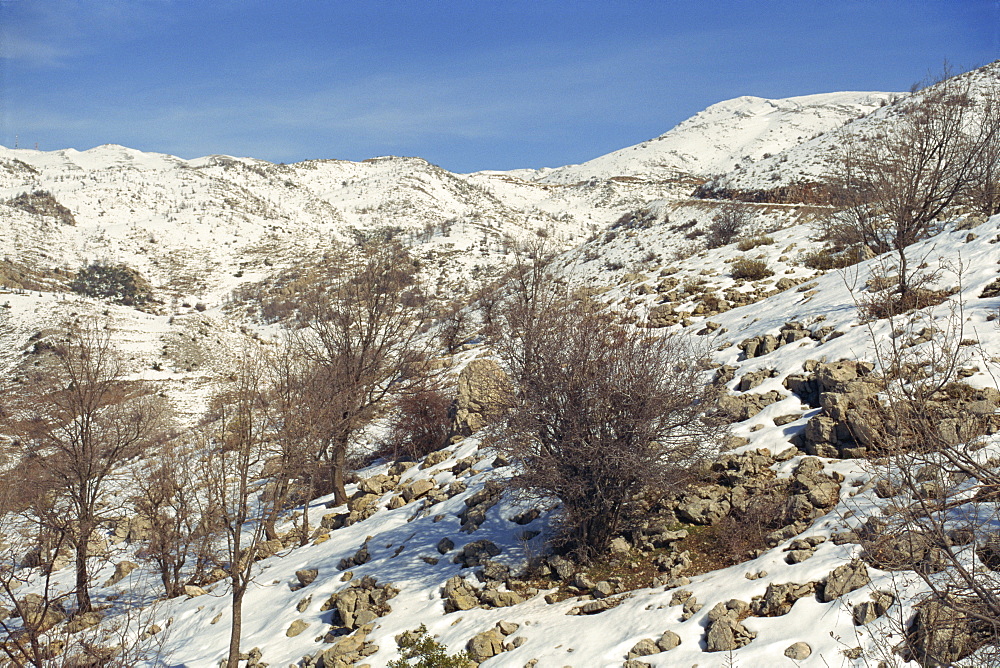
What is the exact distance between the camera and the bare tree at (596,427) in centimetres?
883

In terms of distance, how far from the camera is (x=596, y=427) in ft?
29.6

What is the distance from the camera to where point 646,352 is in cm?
921

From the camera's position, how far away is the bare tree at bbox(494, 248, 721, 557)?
8.83 m

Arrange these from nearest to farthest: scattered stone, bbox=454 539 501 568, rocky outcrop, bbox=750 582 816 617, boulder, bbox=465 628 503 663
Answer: rocky outcrop, bbox=750 582 816 617 < boulder, bbox=465 628 503 663 < scattered stone, bbox=454 539 501 568

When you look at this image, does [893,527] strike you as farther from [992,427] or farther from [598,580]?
[598,580]

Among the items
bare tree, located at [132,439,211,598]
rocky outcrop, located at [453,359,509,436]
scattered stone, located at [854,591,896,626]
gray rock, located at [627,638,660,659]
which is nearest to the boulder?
gray rock, located at [627,638,660,659]

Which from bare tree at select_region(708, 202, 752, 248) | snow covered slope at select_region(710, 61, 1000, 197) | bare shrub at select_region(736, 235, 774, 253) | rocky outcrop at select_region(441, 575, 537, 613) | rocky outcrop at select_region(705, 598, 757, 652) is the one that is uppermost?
snow covered slope at select_region(710, 61, 1000, 197)

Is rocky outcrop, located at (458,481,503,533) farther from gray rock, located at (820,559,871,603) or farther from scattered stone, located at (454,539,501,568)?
gray rock, located at (820,559,871,603)

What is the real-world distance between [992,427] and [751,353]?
5.61 meters

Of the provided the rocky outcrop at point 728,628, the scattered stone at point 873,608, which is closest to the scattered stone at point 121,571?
the rocky outcrop at point 728,628

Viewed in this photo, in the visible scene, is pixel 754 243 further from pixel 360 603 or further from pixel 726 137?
pixel 726 137

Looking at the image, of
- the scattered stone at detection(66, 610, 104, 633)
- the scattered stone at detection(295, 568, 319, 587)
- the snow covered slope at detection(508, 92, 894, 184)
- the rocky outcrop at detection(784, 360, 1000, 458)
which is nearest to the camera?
the rocky outcrop at detection(784, 360, 1000, 458)

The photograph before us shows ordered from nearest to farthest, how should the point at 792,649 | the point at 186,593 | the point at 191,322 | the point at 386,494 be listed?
the point at 792,649, the point at 186,593, the point at 386,494, the point at 191,322

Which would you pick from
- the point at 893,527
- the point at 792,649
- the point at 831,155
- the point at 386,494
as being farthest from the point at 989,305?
the point at 831,155
